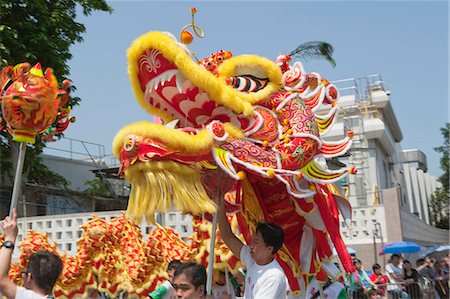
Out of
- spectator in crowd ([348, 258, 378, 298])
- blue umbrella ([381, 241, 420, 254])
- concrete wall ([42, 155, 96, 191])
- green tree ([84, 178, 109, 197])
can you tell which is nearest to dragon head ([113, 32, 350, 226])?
spectator in crowd ([348, 258, 378, 298])

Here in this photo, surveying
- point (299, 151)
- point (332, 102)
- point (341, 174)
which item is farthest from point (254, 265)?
point (332, 102)

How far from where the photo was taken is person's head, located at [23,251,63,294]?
8.92 ft

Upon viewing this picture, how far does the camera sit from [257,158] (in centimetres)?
393

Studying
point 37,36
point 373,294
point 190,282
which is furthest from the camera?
point 37,36

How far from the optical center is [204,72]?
12.6 ft

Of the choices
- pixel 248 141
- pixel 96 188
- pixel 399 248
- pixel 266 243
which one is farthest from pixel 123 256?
pixel 96 188

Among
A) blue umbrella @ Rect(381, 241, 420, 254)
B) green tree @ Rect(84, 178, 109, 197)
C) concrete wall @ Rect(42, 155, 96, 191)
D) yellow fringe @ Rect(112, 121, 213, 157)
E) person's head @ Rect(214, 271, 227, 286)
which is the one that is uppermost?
concrete wall @ Rect(42, 155, 96, 191)

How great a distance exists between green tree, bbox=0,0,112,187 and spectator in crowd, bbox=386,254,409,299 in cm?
653

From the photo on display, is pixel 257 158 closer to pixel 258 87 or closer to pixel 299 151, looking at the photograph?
pixel 299 151

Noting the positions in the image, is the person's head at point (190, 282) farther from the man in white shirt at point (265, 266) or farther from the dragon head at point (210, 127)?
the dragon head at point (210, 127)

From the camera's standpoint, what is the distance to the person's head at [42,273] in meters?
2.72

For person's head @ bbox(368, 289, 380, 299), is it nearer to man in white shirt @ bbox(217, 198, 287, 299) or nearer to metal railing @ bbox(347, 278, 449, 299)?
metal railing @ bbox(347, 278, 449, 299)

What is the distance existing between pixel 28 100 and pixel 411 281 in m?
6.44

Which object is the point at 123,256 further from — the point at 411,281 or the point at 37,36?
the point at 37,36
